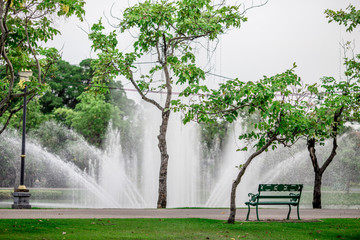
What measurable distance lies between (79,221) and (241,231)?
3.86 meters

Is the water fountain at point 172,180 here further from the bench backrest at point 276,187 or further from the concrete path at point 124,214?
the bench backrest at point 276,187

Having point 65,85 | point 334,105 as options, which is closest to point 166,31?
point 334,105

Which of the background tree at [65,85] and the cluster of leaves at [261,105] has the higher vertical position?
the background tree at [65,85]

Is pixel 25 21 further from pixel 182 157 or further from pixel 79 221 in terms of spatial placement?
pixel 182 157

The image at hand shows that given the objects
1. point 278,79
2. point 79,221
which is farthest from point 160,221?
point 278,79

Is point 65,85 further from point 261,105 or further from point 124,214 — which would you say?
point 261,105

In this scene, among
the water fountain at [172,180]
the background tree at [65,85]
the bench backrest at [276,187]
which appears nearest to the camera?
the bench backrest at [276,187]

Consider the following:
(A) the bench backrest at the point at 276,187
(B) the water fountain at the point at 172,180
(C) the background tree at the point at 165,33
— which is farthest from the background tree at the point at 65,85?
(A) the bench backrest at the point at 276,187

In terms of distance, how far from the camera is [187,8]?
17.5 metres

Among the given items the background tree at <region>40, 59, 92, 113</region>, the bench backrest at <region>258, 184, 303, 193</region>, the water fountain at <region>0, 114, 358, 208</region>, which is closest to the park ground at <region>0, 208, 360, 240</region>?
the bench backrest at <region>258, 184, 303, 193</region>

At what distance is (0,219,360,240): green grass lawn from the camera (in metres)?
10.0

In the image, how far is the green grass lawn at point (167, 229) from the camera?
10.0 m

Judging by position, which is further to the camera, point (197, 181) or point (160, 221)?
point (197, 181)

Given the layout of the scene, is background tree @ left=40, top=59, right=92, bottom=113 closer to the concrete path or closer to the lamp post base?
the lamp post base
